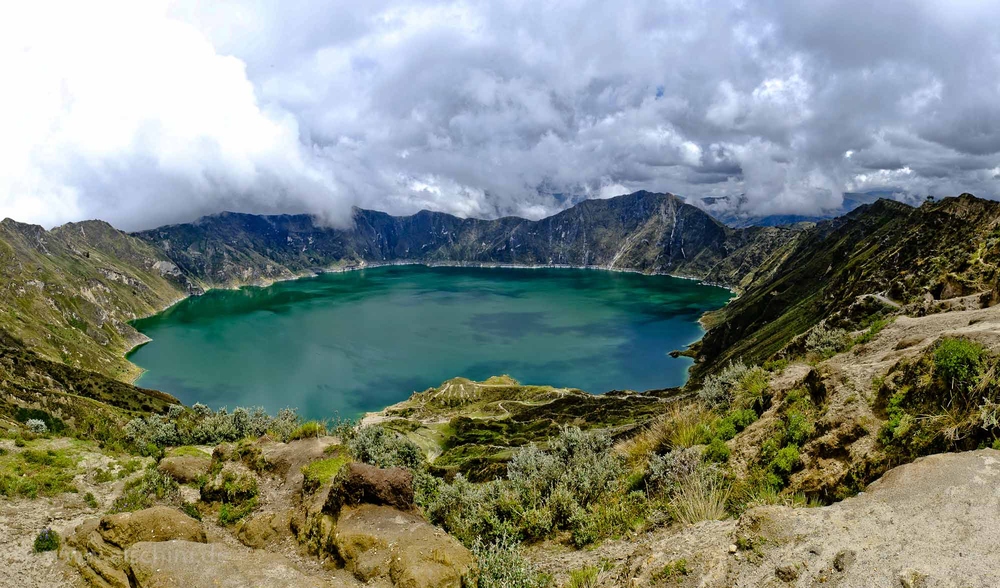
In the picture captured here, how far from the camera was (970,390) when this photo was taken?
875 cm

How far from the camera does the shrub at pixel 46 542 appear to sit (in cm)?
1152

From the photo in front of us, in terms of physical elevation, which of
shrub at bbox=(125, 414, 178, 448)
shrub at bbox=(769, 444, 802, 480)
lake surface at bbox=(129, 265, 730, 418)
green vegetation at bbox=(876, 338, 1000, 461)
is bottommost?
lake surface at bbox=(129, 265, 730, 418)

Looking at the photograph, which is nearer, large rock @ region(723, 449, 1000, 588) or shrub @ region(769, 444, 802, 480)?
large rock @ region(723, 449, 1000, 588)

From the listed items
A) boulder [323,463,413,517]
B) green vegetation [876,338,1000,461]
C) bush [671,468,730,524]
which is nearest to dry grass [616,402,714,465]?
bush [671,468,730,524]

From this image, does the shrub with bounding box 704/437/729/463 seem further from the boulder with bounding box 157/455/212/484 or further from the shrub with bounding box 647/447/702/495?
the boulder with bounding box 157/455/212/484

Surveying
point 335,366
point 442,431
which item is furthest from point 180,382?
point 442,431

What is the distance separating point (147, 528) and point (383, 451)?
377 inches

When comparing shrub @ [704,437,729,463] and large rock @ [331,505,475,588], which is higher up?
shrub @ [704,437,729,463]

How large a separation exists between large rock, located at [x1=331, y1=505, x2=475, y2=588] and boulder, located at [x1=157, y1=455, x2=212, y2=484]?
11280 millimetres

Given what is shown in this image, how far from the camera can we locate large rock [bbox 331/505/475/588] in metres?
9.32

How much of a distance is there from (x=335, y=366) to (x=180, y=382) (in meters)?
44.4

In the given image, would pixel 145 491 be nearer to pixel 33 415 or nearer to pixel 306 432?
pixel 306 432

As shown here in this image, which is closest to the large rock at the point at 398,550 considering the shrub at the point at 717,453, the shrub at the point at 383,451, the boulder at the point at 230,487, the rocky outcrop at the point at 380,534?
the rocky outcrop at the point at 380,534

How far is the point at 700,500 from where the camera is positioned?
1024cm
